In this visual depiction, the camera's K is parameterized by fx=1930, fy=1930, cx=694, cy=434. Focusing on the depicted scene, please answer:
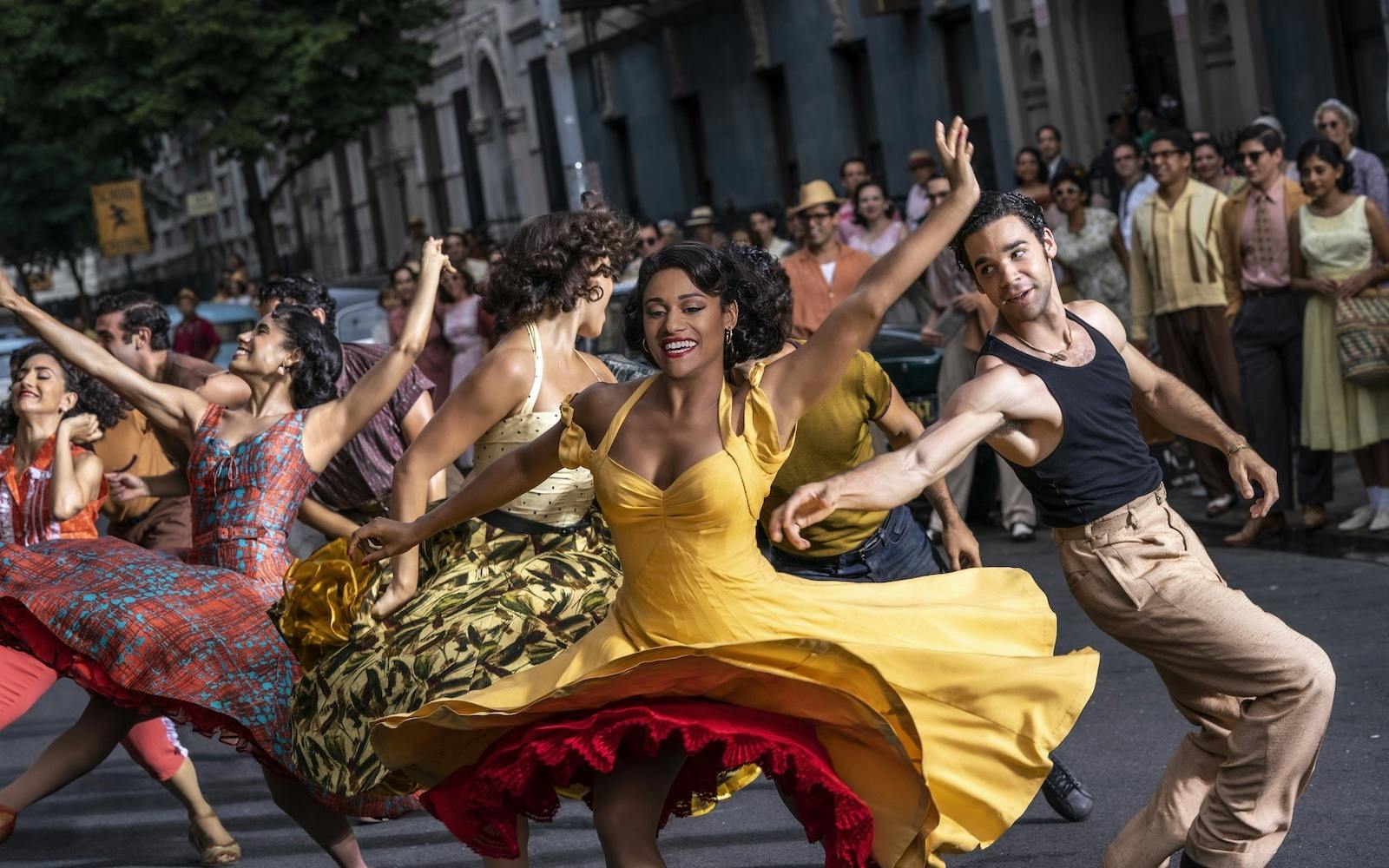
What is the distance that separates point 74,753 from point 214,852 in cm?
80

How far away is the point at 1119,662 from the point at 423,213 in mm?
40235

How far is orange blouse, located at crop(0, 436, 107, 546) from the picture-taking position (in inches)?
300

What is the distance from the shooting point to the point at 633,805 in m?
4.31

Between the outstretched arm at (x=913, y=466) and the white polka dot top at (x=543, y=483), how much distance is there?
1152mm

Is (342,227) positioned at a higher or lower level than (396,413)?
higher

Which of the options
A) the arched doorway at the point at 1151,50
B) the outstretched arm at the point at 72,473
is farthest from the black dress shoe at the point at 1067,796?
the arched doorway at the point at 1151,50

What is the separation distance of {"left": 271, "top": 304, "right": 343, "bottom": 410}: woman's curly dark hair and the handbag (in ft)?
19.2

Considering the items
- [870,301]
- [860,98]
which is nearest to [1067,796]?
[870,301]

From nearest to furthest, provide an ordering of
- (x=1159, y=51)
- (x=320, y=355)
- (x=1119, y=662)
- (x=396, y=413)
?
(x=320, y=355) → (x=396, y=413) → (x=1119, y=662) → (x=1159, y=51)

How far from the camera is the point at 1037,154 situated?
559 inches

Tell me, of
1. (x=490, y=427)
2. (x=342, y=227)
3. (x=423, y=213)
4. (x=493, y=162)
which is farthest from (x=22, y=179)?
(x=490, y=427)

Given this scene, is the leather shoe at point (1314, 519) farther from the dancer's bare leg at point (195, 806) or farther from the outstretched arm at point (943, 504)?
the dancer's bare leg at point (195, 806)

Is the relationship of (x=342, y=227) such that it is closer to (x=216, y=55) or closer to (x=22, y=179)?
(x=22, y=179)

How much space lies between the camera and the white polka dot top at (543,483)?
5469 millimetres
